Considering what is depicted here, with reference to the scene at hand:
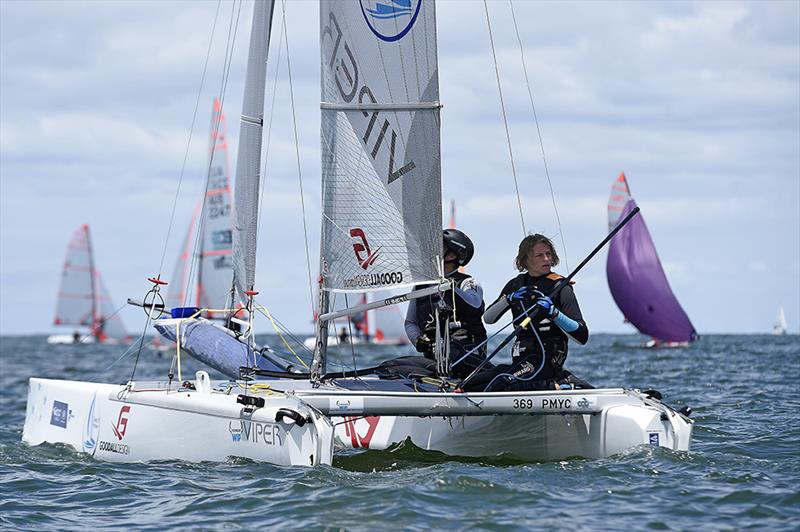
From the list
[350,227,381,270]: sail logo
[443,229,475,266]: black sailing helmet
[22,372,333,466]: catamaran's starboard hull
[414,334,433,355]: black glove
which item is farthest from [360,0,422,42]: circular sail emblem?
[22,372,333,466]: catamaran's starboard hull

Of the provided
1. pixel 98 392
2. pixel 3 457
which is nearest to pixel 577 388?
pixel 98 392

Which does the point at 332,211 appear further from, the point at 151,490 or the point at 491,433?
the point at 151,490

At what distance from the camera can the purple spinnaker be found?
3131 cm

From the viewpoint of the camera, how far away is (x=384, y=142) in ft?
26.6

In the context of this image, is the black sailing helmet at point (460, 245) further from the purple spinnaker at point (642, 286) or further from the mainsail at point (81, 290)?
the mainsail at point (81, 290)

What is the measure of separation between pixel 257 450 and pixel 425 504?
4.69 feet

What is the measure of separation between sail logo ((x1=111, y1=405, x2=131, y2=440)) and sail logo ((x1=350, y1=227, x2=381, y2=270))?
1.90 meters

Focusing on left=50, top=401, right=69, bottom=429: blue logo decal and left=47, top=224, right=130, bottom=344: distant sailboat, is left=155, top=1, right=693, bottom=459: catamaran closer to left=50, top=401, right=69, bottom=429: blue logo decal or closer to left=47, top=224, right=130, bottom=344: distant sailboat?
left=50, top=401, right=69, bottom=429: blue logo decal

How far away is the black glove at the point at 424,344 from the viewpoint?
8.38 metres

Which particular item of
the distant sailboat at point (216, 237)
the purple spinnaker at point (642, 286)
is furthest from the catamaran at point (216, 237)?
the purple spinnaker at point (642, 286)

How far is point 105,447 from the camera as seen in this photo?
8367 mm

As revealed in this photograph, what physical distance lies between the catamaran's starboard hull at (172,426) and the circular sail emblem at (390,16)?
2616 mm

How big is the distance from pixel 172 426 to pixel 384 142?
7.77ft

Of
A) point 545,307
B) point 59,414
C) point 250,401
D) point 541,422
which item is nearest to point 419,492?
point 250,401
